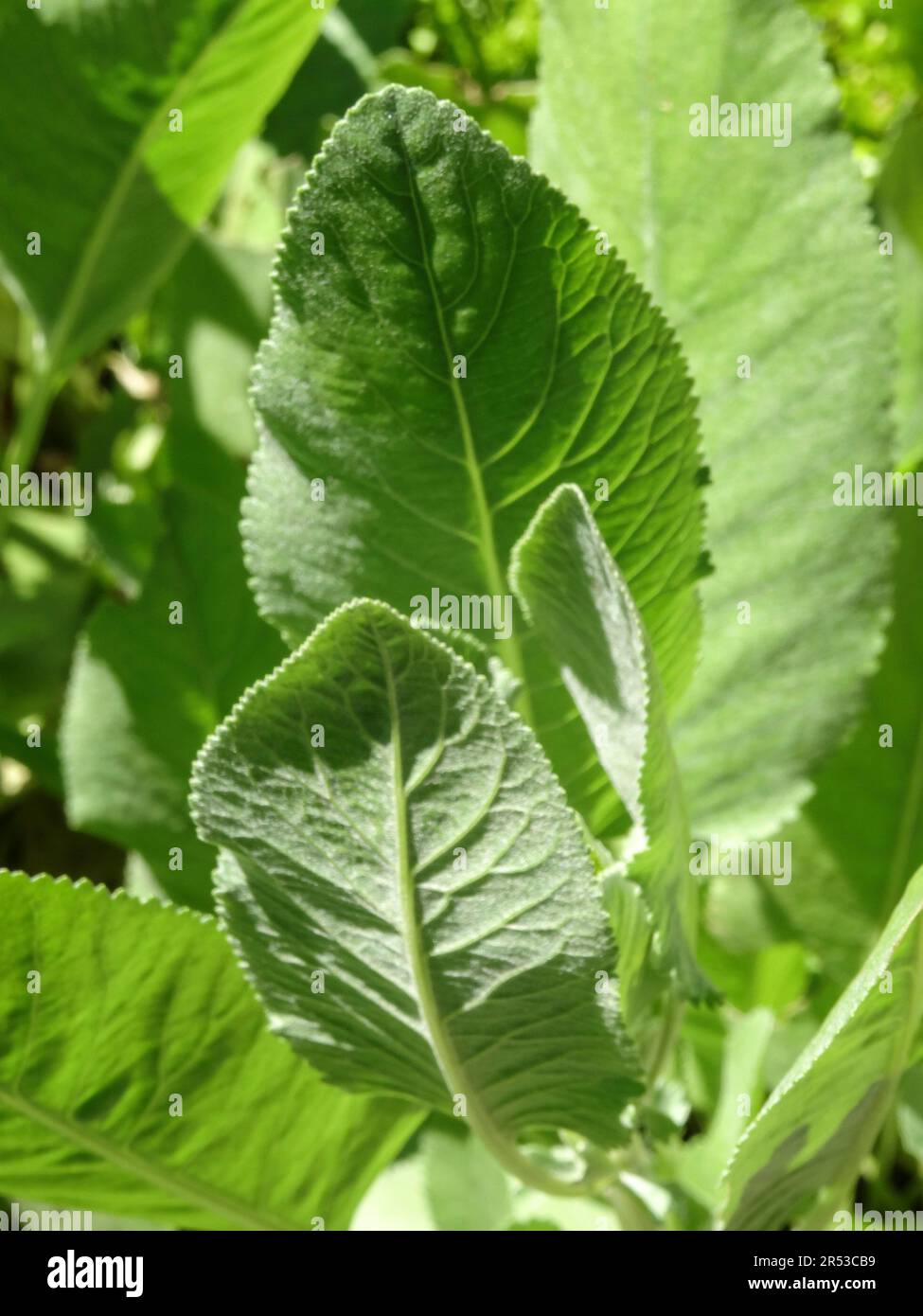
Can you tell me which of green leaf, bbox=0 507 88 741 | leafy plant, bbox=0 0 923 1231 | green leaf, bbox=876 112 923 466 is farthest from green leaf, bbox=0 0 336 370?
green leaf, bbox=876 112 923 466

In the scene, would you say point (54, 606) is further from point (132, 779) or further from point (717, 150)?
point (717, 150)

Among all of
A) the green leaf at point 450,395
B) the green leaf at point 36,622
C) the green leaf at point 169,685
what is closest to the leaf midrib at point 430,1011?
the green leaf at point 450,395

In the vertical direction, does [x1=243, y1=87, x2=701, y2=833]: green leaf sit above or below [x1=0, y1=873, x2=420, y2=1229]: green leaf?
above

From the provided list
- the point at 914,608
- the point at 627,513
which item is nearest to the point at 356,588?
the point at 627,513

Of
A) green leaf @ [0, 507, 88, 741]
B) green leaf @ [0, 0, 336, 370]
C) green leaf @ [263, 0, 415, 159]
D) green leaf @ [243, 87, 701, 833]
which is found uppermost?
green leaf @ [263, 0, 415, 159]

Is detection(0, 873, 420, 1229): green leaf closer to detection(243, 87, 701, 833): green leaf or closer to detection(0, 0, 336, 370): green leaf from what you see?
detection(243, 87, 701, 833): green leaf

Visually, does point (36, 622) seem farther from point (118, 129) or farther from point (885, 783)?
point (885, 783)

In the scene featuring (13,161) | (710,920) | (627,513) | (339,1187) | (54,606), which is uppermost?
(13,161)
